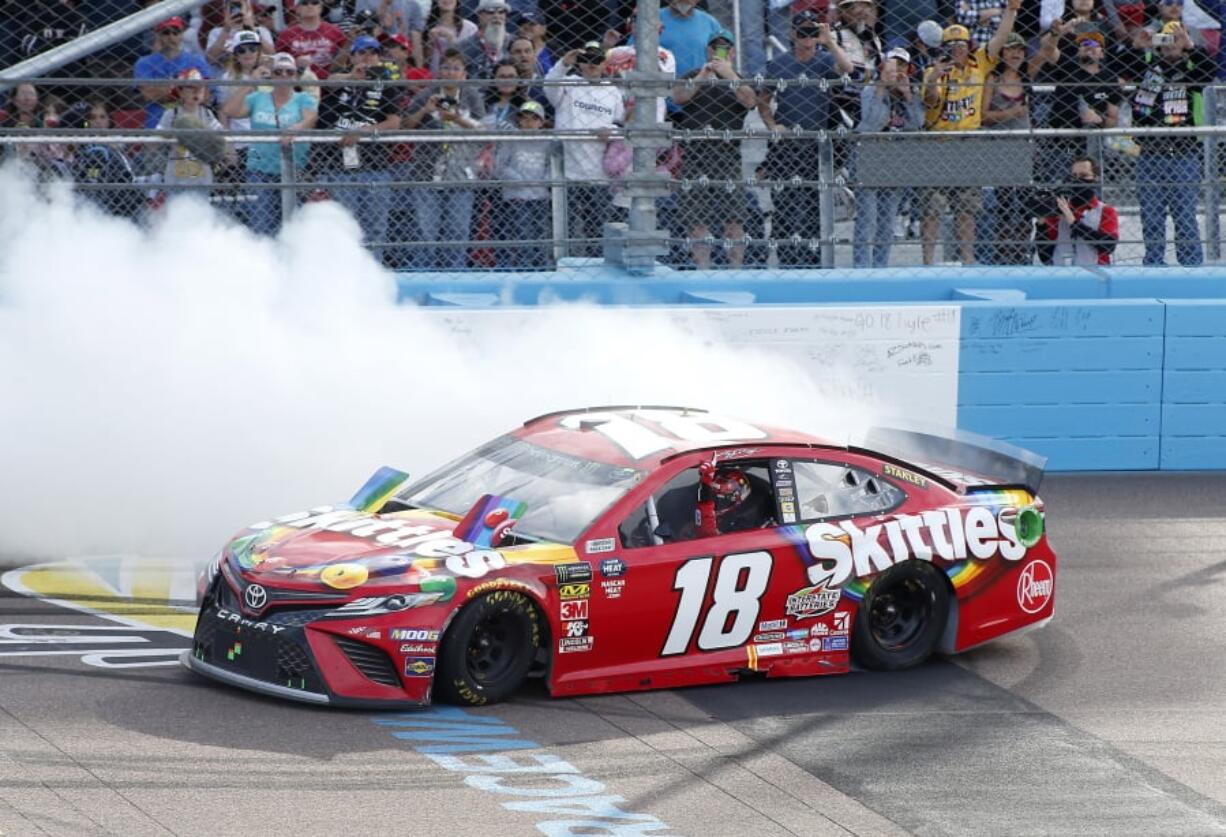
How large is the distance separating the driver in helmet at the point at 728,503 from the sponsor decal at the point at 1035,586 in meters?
1.42

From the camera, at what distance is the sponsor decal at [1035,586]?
938cm

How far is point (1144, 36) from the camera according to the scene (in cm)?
1449

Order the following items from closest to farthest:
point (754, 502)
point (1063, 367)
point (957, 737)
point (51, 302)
→ 1. point (957, 737)
2. point (754, 502)
3. point (51, 302)
4. point (1063, 367)

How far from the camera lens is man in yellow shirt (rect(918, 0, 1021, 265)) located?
1342 cm

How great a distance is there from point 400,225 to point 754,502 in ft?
15.7

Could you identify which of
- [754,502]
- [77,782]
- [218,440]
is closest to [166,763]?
[77,782]

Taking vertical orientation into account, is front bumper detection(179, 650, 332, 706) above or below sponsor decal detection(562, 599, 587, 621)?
below

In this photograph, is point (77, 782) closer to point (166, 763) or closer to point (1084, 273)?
point (166, 763)

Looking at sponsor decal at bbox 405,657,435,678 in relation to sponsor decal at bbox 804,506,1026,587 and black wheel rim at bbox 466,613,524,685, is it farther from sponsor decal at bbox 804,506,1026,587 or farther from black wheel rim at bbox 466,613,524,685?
sponsor decal at bbox 804,506,1026,587

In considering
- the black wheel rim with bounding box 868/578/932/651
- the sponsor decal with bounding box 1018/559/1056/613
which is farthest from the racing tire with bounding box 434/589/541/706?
the sponsor decal with bounding box 1018/559/1056/613

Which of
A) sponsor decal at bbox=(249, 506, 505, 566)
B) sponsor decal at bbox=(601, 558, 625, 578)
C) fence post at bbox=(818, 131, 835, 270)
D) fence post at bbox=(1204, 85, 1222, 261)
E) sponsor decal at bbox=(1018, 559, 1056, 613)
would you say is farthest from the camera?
fence post at bbox=(1204, 85, 1222, 261)

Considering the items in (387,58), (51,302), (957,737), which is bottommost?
Answer: (957,737)

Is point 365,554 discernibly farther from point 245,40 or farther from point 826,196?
point 245,40

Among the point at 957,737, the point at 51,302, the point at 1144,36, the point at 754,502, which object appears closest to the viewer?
the point at 957,737
